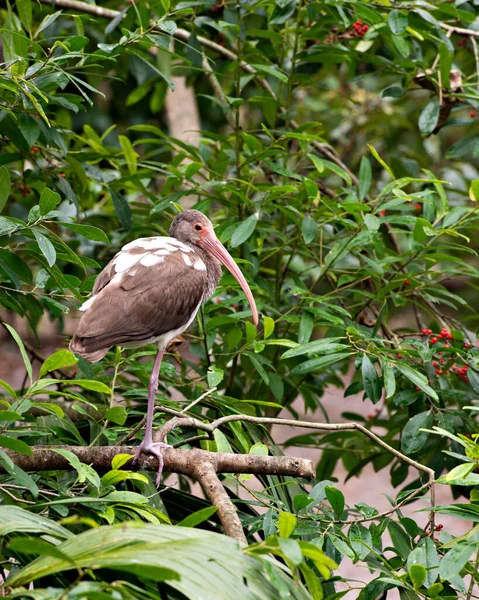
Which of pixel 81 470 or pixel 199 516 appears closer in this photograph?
pixel 199 516

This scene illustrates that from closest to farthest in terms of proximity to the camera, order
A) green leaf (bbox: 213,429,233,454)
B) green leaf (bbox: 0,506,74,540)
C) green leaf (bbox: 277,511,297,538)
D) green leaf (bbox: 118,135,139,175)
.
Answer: green leaf (bbox: 277,511,297,538), green leaf (bbox: 0,506,74,540), green leaf (bbox: 213,429,233,454), green leaf (bbox: 118,135,139,175)

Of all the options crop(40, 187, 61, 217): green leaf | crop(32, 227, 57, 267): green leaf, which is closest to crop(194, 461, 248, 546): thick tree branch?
crop(32, 227, 57, 267): green leaf

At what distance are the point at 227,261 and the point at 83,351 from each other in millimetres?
832

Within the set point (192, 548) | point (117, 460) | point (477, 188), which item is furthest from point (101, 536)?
point (477, 188)

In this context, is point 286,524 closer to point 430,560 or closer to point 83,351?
point 430,560

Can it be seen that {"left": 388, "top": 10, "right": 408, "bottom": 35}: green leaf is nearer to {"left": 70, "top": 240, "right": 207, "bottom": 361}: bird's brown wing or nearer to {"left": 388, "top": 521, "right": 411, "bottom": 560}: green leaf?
{"left": 70, "top": 240, "right": 207, "bottom": 361}: bird's brown wing

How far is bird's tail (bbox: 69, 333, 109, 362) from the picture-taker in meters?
3.01

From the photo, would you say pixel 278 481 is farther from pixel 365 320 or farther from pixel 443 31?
pixel 443 31

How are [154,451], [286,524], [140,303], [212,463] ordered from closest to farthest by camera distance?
[286,524], [212,463], [154,451], [140,303]

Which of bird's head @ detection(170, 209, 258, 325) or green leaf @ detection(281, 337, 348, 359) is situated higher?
bird's head @ detection(170, 209, 258, 325)

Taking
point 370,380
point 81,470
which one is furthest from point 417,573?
point 370,380

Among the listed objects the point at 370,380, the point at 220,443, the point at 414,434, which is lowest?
the point at 414,434

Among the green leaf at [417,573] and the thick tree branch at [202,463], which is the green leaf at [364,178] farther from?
the green leaf at [417,573]

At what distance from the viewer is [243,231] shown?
141 inches
